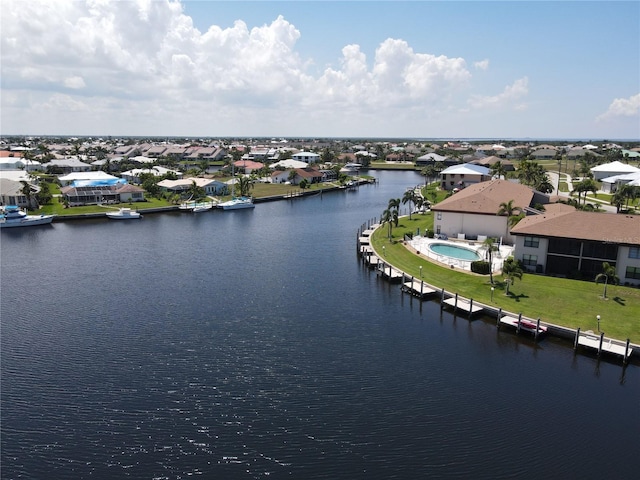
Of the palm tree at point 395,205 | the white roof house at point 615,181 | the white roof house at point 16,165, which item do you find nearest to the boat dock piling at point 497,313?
the palm tree at point 395,205

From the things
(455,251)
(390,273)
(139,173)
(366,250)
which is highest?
(139,173)

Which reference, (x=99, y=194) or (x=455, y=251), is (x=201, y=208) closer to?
(x=99, y=194)

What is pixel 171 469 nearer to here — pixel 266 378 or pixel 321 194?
pixel 266 378

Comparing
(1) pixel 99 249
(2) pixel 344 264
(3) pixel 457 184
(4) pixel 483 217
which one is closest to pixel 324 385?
(2) pixel 344 264

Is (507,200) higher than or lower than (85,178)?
lower

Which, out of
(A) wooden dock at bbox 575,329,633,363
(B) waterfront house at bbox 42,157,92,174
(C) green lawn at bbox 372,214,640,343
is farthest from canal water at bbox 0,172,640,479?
(B) waterfront house at bbox 42,157,92,174

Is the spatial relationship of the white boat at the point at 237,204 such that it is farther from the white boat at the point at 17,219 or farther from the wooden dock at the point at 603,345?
the wooden dock at the point at 603,345

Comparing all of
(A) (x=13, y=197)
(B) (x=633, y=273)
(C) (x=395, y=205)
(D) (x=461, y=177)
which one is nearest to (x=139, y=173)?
(A) (x=13, y=197)
